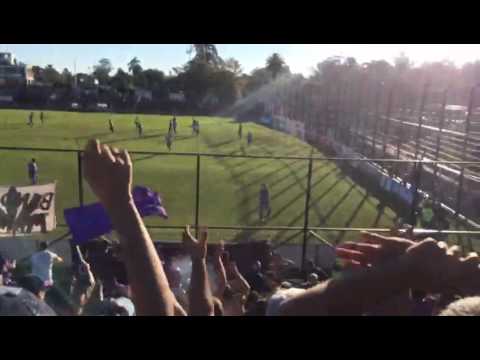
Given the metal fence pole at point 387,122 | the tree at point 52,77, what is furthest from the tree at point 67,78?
the metal fence pole at point 387,122

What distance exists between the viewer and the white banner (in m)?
8.37

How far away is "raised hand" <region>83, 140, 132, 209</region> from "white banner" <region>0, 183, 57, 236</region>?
7.58 m

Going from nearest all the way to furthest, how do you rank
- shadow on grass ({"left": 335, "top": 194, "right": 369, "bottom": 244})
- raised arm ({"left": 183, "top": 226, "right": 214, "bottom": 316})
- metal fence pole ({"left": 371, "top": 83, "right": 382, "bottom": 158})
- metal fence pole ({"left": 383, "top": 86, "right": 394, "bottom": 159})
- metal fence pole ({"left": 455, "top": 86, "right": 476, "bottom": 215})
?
raised arm ({"left": 183, "top": 226, "right": 214, "bottom": 316}) < shadow on grass ({"left": 335, "top": 194, "right": 369, "bottom": 244}) < metal fence pole ({"left": 455, "top": 86, "right": 476, "bottom": 215}) < metal fence pole ({"left": 383, "top": 86, "right": 394, "bottom": 159}) < metal fence pole ({"left": 371, "top": 83, "right": 382, "bottom": 158})

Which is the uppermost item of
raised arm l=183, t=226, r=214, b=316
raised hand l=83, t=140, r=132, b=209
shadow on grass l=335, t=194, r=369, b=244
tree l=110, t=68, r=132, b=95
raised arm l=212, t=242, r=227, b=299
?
tree l=110, t=68, r=132, b=95

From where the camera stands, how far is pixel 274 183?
22.7 metres

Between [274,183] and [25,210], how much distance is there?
1495cm

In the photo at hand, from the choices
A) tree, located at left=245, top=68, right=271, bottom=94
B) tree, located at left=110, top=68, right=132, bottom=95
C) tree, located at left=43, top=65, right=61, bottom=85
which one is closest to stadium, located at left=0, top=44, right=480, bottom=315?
tree, located at left=43, top=65, right=61, bottom=85

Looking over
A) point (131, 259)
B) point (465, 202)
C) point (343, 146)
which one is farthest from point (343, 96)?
point (131, 259)

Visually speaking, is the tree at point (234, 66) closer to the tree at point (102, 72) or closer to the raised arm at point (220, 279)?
the tree at point (102, 72)

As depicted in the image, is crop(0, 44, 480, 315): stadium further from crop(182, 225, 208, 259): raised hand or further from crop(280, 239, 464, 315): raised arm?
crop(182, 225, 208, 259): raised hand

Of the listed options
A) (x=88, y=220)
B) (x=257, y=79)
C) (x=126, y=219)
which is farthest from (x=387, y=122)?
(x=257, y=79)

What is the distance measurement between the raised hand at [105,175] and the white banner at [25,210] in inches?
299

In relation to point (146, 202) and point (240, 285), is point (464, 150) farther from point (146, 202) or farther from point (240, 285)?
point (240, 285)
